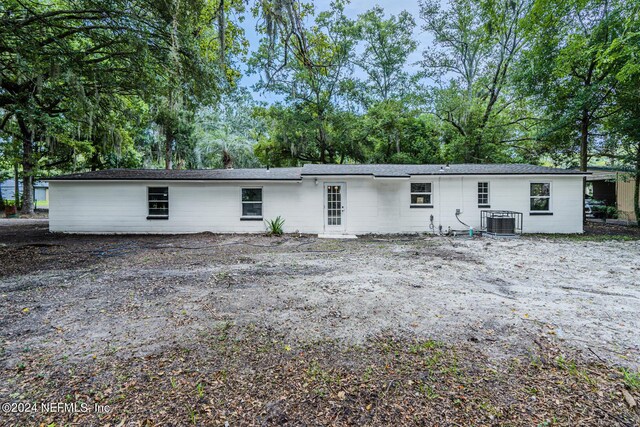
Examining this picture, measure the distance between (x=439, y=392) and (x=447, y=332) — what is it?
109 cm

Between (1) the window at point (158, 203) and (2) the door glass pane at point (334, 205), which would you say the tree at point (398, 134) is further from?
(1) the window at point (158, 203)

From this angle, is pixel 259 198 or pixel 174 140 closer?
pixel 259 198

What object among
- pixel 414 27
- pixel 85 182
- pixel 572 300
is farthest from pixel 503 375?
pixel 414 27

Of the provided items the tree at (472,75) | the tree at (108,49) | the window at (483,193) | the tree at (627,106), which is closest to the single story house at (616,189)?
the tree at (627,106)

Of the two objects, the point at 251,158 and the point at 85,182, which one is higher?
the point at 251,158

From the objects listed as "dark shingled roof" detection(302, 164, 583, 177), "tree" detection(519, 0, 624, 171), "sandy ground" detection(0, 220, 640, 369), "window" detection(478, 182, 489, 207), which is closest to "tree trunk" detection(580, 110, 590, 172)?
"tree" detection(519, 0, 624, 171)

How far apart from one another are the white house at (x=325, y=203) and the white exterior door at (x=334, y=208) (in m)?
0.04

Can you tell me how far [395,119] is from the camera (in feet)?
63.1

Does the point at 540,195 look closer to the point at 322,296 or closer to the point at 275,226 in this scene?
the point at 275,226

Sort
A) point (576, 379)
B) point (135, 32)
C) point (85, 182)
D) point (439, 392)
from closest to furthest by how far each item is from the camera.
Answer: point (439, 392), point (576, 379), point (135, 32), point (85, 182)

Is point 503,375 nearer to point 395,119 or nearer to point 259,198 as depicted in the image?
point 259,198

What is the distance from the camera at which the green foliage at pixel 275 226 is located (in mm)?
11555

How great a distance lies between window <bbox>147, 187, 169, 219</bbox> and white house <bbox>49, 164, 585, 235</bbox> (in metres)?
0.04

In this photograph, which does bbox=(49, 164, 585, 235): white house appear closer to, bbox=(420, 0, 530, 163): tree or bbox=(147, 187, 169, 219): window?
A: bbox=(147, 187, 169, 219): window
